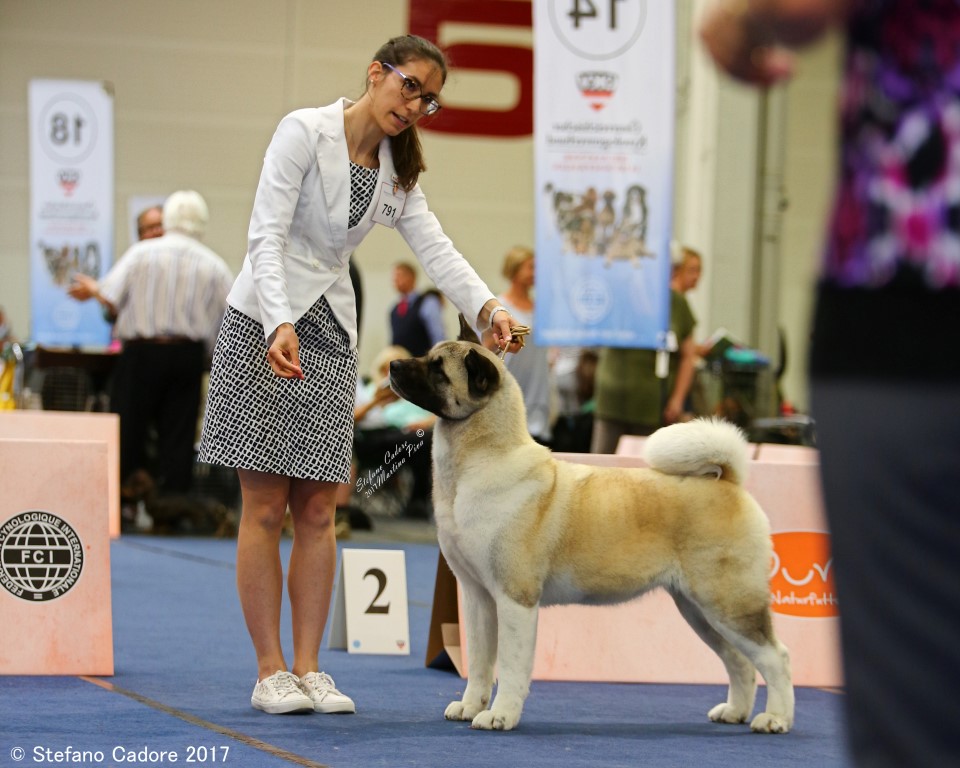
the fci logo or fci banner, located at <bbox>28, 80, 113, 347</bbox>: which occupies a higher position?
fci banner, located at <bbox>28, 80, 113, 347</bbox>

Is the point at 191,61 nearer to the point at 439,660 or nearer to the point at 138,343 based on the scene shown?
the point at 138,343

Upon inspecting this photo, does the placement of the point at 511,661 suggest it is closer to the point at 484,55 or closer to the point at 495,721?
the point at 495,721

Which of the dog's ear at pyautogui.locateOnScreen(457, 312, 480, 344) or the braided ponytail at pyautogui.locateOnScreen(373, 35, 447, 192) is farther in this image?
the dog's ear at pyautogui.locateOnScreen(457, 312, 480, 344)

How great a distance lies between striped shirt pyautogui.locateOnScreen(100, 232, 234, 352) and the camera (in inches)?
304

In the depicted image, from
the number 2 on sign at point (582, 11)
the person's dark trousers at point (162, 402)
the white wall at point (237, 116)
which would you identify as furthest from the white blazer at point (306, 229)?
the white wall at point (237, 116)

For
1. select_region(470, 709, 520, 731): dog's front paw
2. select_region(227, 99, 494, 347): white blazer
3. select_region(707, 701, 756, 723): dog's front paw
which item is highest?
select_region(227, 99, 494, 347): white blazer

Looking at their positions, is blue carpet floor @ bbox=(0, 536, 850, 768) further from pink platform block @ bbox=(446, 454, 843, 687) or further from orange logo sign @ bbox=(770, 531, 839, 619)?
orange logo sign @ bbox=(770, 531, 839, 619)

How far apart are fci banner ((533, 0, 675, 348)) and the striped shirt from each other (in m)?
1.97

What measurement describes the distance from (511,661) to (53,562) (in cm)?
138

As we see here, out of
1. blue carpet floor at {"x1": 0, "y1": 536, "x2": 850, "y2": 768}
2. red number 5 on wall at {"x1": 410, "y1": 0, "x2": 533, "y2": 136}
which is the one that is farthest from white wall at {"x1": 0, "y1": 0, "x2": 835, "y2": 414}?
blue carpet floor at {"x1": 0, "y1": 536, "x2": 850, "y2": 768}

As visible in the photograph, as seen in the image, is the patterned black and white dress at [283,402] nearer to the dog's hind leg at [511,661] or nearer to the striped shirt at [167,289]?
the dog's hind leg at [511,661]

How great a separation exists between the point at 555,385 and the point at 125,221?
638 cm

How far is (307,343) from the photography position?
3340 millimetres

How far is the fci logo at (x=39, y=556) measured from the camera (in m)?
3.77
